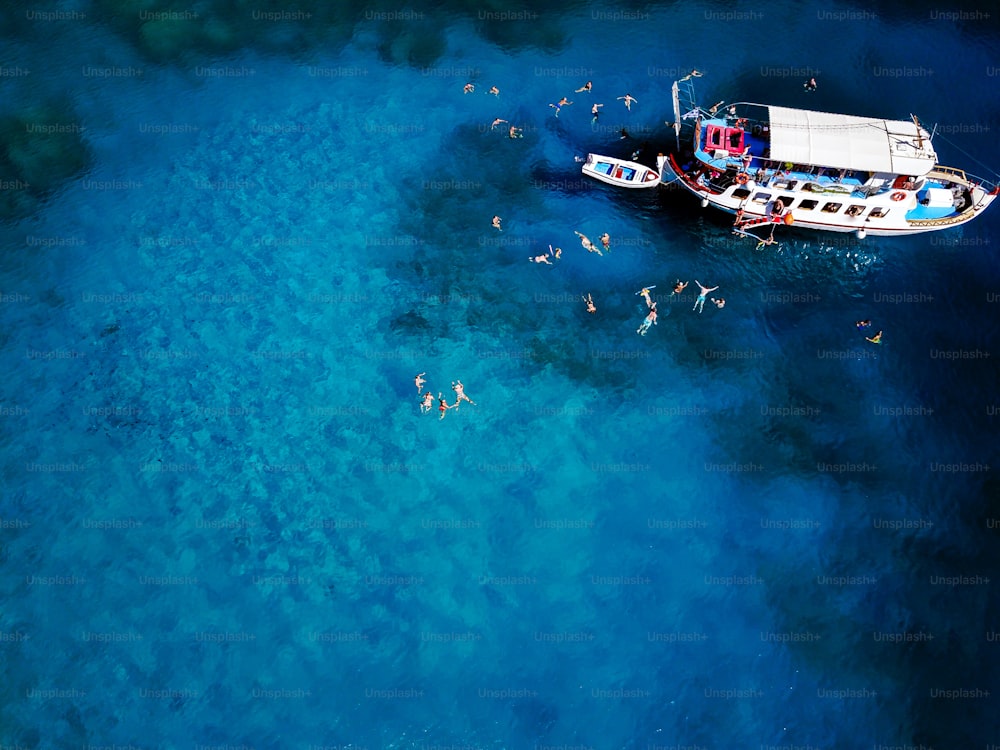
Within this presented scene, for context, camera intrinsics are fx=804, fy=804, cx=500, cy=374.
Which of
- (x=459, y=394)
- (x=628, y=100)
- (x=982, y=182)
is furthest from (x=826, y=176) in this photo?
(x=459, y=394)

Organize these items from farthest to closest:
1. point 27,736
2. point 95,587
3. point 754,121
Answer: point 754,121, point 95,587, point 27,736

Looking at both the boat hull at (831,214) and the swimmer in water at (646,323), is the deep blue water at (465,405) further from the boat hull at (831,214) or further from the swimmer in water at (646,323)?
the boat hull at (831,214)

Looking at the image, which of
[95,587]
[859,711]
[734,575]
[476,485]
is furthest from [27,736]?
[859,711]

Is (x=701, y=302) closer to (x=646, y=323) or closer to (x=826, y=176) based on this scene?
(x=646, y=323)

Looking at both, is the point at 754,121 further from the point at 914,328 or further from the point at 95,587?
the point at 95,587

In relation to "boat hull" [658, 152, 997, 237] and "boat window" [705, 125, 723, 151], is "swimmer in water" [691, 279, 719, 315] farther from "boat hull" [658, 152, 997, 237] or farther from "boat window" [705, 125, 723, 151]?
"boat window" [705, 125, 723, 151]
